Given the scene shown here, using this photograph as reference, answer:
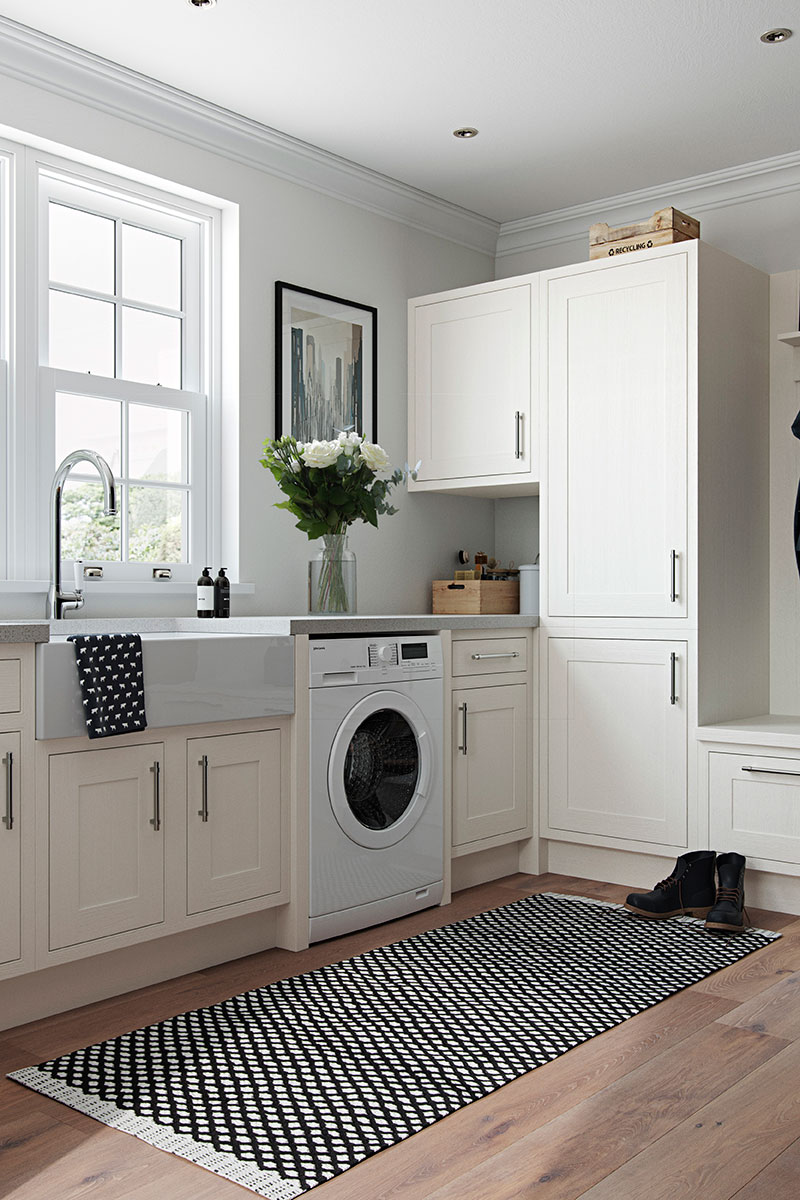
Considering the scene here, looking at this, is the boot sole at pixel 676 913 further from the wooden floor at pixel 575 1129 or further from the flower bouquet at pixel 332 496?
the flower bouquet at pixel 332 496

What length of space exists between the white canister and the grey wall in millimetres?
443

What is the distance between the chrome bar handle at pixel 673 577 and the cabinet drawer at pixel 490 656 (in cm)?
55

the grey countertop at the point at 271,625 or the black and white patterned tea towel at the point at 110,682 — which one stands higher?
the grey countertop at the point at 271,625

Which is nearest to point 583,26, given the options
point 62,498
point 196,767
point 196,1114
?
point 62,498

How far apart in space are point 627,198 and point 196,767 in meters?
2.84

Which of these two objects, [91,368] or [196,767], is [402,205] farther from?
[196,767]

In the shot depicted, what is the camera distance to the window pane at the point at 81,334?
3.31m

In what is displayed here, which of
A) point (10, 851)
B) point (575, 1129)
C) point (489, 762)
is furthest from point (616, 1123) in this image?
point (489, 762)

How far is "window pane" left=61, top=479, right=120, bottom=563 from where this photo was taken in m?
3.31

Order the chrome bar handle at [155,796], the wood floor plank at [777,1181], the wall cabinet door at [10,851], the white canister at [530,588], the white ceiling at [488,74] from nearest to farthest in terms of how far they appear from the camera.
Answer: the wood floor plank at [777,1181] < the wall cabinet door at [10,851] < the chrome bar handle at [155,796] < the white ceiling at [488,74] < the white canister at [530,588]

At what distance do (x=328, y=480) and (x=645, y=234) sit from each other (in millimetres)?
1354

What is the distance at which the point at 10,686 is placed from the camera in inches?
94.2

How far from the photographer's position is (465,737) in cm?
363

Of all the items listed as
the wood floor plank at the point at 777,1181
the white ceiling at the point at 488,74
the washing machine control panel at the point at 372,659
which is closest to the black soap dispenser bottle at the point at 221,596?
the washing machine control panel at the point at 372,659
